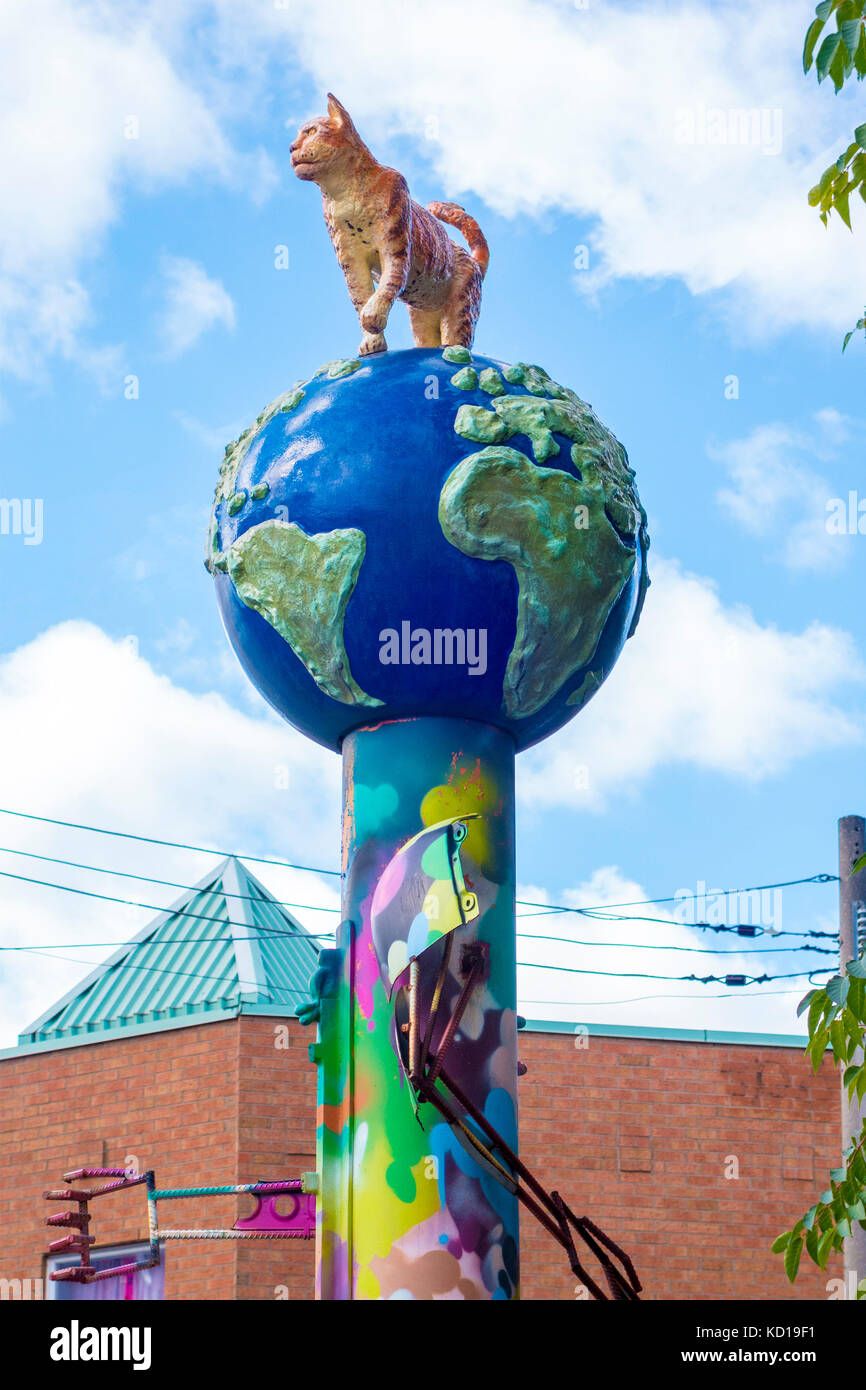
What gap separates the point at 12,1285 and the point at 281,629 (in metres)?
7.92

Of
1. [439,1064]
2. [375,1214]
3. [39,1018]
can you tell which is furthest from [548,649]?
[39,1018]

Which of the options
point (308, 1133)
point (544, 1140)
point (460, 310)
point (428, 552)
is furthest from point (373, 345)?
point (544, 1140)

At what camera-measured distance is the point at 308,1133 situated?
13.4 m

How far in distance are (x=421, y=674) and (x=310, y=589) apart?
22.7 inches

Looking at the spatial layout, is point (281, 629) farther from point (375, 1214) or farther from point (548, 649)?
point (375, 1214)

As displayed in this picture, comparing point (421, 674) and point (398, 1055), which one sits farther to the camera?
point (421, 674)

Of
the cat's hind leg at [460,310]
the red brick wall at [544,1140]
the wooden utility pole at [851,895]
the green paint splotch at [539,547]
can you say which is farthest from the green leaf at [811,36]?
the red brick wall at [544,1140]

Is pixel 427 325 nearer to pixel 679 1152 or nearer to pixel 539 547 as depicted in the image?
pixel 539 547

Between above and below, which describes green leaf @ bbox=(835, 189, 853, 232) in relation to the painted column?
above

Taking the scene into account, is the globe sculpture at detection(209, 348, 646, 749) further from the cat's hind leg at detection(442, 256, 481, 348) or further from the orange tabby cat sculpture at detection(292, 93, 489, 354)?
the cat's hind leg at detection(442, 256, 481, 348)

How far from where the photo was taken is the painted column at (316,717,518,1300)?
6.72 meters

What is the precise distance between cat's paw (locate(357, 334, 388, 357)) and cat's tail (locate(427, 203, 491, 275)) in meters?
0.95

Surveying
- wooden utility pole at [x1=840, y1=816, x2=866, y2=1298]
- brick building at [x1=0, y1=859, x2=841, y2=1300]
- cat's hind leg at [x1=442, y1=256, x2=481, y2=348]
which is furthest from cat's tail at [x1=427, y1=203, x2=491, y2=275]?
brick building at [x1=0, y1=859, x2=841, y2=1300]
